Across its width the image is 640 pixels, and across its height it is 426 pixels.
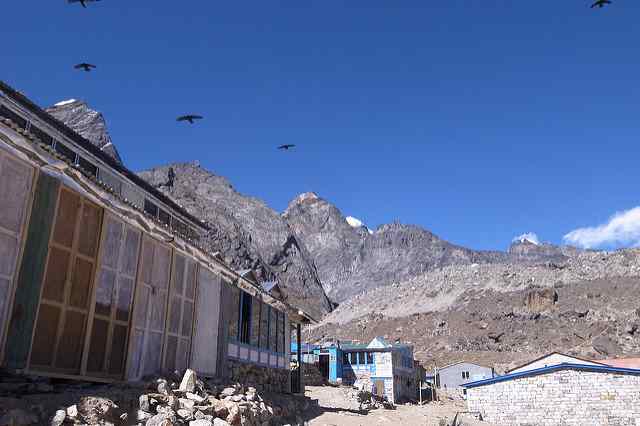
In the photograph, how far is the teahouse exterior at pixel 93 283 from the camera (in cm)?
746

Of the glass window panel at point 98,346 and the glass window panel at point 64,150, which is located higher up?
the glass window panel at point 64,150

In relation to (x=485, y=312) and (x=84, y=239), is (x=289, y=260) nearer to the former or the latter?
(x=485, y=312)

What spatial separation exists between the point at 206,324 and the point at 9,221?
647cm

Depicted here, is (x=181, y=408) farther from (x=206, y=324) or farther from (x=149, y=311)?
(x=206, y=324)

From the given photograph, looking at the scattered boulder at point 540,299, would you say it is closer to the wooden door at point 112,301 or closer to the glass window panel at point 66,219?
the wooden door at point 112,301

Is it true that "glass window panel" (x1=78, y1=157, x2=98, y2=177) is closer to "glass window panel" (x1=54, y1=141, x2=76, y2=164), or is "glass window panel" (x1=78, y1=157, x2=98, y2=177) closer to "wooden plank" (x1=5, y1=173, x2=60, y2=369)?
"glass window panel" (x1=54, y1=141, x2=76, y2=164)

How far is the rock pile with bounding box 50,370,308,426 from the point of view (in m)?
7.18

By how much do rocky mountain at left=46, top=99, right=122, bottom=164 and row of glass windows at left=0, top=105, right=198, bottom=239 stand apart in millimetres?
57126

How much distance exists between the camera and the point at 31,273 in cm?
764

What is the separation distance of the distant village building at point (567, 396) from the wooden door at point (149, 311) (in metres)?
26.5

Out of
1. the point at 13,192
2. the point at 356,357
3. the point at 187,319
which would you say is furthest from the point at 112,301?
the point at 356,357

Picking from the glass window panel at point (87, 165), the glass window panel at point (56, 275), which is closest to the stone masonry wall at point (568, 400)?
the glass window panel at point (87, 165)

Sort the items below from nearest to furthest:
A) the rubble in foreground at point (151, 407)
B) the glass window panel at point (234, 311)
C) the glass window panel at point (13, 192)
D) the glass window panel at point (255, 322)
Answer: the rubble in foreground at point (151, 407) < the glass window panel at point (13, 192) < the glass window panel at point (234, 311) < the glass window panel at point (255, 322)

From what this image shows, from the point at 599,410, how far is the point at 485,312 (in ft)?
190
